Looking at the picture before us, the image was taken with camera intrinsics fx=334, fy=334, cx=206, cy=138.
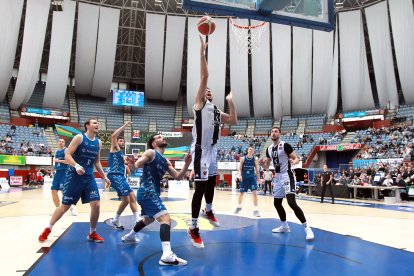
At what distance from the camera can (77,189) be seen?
524 cm

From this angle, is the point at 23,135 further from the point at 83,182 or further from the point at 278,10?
the point at 278,10

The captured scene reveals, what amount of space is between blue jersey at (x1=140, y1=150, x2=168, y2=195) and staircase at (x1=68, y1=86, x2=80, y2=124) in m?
38.6

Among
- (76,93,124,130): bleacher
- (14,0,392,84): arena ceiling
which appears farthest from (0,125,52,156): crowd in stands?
(14,0,392,84): arena ceiling

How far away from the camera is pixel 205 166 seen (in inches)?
183

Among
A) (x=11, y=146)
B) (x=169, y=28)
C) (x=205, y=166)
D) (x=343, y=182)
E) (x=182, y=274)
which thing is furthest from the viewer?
(x=169, y=28)

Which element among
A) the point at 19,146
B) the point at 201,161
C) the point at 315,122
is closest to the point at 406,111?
the point at 315,122

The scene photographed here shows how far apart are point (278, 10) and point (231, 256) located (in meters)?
5.25

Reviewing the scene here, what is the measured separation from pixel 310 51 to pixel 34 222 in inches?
1269

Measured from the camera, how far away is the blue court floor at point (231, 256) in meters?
3.74

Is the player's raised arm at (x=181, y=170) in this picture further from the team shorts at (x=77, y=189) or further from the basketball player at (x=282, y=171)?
the basketball player at (x=282, y=171)

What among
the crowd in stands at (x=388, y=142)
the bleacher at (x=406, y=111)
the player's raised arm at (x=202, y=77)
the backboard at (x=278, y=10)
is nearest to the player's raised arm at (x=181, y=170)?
the player's raised arm at (x=202, y=77)

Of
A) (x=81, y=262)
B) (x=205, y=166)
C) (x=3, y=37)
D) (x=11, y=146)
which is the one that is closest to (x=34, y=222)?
(x=81, y=262)

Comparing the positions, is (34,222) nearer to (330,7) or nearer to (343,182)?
(330,7)

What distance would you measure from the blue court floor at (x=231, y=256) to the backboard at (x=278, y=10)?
442 centimetres
